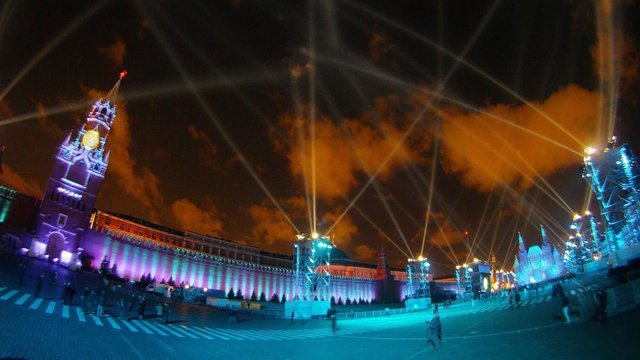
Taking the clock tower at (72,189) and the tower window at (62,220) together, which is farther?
the tower window at (62,220)

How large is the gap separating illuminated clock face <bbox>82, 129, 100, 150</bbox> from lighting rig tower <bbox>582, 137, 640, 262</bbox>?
6947cm

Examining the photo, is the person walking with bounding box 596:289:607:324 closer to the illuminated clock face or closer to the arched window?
the arched window

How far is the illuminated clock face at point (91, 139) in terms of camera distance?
194 feet

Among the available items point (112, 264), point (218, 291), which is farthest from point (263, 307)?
A: point (112, 264)

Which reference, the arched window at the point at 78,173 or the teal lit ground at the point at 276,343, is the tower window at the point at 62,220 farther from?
the teal lit ground at the point at 276,343

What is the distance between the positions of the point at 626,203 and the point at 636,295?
23.3 meters

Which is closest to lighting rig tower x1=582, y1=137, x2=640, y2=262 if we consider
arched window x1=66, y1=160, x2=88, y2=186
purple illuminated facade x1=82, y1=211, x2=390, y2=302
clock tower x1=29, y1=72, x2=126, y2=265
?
purple illuminated facade x1=82, y1=211, x2=390, y2=302

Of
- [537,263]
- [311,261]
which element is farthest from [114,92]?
[537,263]

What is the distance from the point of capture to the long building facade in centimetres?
5028

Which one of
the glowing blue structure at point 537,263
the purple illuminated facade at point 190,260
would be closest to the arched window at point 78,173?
the purple illuminated facade at point 190,260

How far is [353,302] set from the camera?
Result: 278 ft

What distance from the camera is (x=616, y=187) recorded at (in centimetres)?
3416

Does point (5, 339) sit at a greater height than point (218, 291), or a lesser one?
lesser

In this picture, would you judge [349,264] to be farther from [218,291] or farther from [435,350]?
[435,350]
